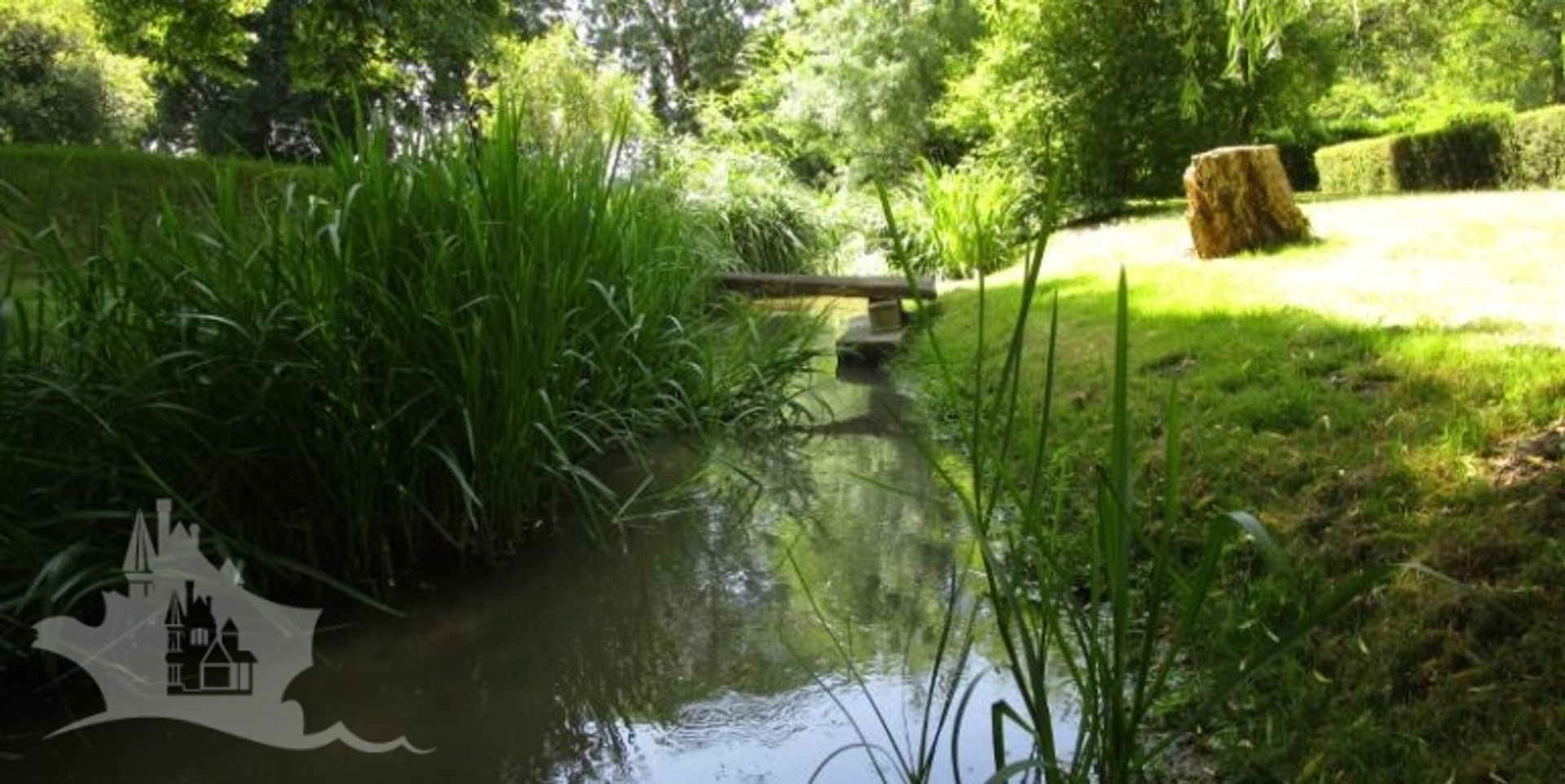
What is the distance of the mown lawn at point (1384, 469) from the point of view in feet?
4.33

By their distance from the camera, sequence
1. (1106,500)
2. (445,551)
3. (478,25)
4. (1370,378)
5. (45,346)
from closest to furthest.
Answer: (1106,500)
(45,346)
(445,551)
(1370,378)
(478,25)

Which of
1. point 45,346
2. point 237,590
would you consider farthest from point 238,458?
point 45,346

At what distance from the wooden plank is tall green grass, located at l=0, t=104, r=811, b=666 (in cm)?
368

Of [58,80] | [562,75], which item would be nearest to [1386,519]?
[562,75]

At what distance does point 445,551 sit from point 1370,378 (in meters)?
2.56

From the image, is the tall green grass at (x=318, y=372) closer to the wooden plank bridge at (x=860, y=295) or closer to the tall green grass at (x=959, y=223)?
the wooden plank bridge at (x=860, y=295)

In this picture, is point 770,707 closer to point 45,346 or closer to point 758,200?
point 45,346

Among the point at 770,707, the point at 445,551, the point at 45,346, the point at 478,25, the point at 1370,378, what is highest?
the point at 478,25

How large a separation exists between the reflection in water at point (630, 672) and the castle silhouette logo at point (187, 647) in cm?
5

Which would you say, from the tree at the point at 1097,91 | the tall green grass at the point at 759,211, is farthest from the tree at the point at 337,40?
the tree at the point at 1097,91

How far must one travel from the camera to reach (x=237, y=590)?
1960 mm

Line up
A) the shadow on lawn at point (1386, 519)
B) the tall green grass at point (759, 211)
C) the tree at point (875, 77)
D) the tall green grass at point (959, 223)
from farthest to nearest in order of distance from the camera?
the tree at point (875, 77)
the tall green grass at point (759, 211)
the tall green grass at point (959, 223)
the shadow on lawn at point (1386, 519)

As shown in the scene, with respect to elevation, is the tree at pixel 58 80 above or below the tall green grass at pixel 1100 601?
above

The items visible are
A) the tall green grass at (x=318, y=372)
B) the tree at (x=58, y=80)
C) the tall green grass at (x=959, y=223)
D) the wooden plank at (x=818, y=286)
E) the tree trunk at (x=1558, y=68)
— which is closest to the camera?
the tall green grass at (x=318, y=372)
